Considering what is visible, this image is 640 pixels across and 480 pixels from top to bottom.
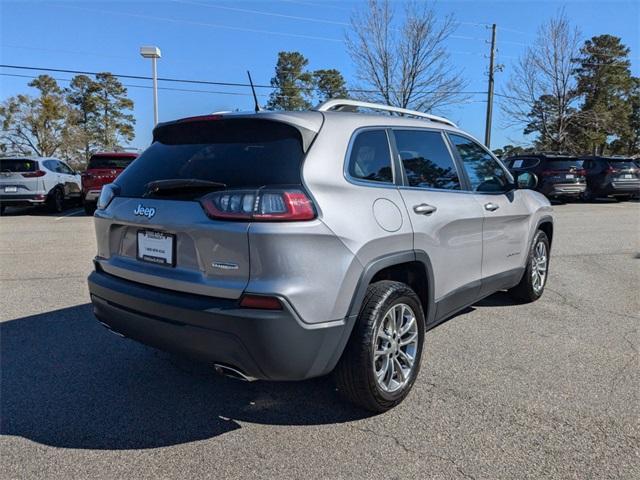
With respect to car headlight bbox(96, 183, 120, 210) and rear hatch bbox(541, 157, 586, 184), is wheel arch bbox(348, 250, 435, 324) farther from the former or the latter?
rear hatch bbox(541, 157, 586, 184)

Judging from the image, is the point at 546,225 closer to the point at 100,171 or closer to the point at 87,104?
the point at 100,171

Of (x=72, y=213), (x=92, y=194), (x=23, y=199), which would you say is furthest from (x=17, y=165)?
(x=92, y=194)

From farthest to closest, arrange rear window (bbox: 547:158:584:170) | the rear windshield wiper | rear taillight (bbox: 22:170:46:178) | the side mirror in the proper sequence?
rear window (bbox: 547:158:584:170), rear taillight (bbox: 22:170:46:178), the side mirror, the rear windshield wiper

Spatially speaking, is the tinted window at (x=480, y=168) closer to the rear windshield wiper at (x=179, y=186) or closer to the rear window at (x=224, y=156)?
the rear window at (x=224, y=156)

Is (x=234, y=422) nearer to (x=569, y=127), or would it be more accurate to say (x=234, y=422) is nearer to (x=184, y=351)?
(x=184, y=351)

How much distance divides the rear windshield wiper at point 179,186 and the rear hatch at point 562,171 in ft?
55.0

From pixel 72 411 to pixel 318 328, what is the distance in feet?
5.48

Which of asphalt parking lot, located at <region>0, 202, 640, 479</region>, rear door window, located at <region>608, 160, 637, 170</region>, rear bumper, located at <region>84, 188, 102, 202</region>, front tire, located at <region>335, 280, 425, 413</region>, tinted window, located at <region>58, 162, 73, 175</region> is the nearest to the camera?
asphalt parking lot, located at <region>0, 202, 640, 479</region>

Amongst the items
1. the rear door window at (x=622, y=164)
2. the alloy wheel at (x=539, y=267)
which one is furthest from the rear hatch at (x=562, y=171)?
the alloy wheel at (x=539, y=267)

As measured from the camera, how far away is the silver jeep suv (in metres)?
2.48

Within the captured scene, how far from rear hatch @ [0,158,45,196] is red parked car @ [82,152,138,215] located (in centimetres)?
155

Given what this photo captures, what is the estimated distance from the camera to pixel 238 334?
2455 millimetres

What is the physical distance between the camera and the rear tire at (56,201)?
1425 centimetres

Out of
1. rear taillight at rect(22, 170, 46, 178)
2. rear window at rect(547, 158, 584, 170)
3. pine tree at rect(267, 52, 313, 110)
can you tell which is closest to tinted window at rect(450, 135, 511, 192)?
rear taillight at rect(22, 170, 46, 178)
